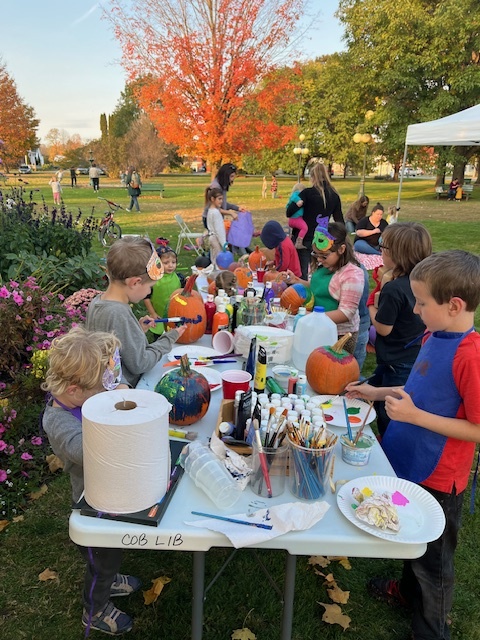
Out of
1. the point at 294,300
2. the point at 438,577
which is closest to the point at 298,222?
the point at 294,300

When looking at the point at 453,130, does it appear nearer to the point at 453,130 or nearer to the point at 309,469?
the point at 453,130

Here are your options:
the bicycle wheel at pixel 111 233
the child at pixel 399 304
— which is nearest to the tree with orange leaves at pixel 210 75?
the bicycle wheel at pixel 111 233

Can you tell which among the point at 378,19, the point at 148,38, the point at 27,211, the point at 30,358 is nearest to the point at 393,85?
the point at 378,19

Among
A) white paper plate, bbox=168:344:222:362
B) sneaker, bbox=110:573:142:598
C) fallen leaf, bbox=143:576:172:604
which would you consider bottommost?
fallen leaf, bbox=143:576:172:604

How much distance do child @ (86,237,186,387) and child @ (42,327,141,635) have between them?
41 centimetres

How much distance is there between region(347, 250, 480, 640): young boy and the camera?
1668 mm

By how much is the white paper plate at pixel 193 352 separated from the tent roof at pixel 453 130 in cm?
966

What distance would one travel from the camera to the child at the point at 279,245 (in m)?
4.68

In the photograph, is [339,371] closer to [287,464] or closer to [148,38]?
[287,464]

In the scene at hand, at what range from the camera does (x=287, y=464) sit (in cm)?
154

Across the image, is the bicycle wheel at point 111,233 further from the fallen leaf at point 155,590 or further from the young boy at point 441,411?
the young boy at point 441,411

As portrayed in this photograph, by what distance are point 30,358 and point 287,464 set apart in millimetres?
2430

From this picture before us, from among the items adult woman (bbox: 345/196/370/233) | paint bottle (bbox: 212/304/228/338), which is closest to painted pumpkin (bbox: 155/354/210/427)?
paint bottle (bbox: 212/304/228/338)

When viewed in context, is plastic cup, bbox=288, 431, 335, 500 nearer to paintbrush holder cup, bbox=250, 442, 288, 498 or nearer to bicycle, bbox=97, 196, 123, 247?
paintbrush holder cup, bbox=250, 442, 288, 498
